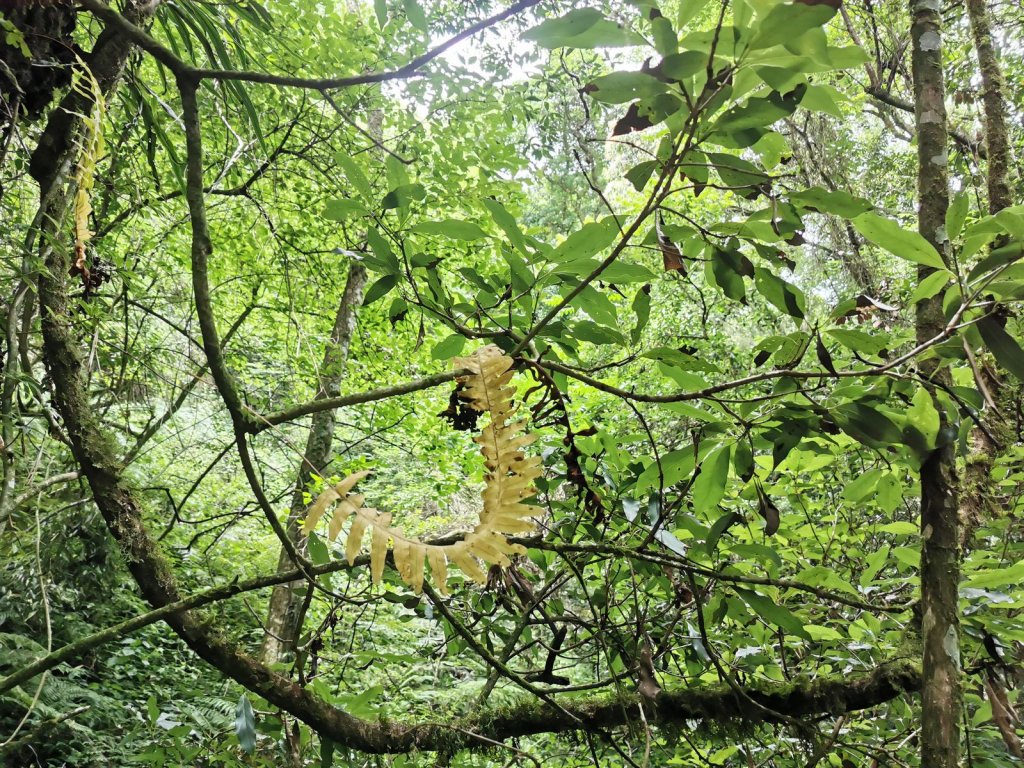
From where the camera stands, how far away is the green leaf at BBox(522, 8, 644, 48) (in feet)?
1.86

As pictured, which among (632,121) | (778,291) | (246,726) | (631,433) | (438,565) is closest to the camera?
(438,565)

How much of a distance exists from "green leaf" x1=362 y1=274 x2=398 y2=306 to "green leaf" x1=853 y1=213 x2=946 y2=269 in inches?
27.8

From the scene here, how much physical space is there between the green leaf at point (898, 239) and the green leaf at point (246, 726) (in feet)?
4.57

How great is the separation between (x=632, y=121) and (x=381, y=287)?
568mm

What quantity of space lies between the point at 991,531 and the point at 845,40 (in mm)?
4384

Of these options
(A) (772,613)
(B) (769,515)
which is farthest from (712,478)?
(A) (772,613)

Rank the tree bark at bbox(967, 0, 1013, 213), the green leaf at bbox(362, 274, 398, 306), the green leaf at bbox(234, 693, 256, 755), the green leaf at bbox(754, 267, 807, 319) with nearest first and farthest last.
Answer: the green leaf at bbox(754, 267, 807, 319) < the green leaf at bbox(362, 274, 398, 306) < the green leaf at bbox(234, 693, 256, 755) < the tree bark at bbox(967, 0, 1013, 213)

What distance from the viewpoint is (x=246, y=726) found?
1.19 m

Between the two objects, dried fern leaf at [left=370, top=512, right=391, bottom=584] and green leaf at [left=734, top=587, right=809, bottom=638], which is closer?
dried fern leaf at [left=370, top=512, right=391, bottom=584]

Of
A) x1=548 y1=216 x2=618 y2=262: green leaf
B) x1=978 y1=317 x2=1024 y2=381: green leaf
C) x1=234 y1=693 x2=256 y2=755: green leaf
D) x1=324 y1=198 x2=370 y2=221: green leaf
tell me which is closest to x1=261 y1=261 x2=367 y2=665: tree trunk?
x1=234 y1=693 x2=256 y2=755: green leaf

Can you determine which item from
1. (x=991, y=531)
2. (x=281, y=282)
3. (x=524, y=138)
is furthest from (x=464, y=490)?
(x=991, y=531)

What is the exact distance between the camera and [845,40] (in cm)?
457

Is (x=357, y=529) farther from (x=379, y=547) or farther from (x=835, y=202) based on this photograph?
(x=835, y=202)

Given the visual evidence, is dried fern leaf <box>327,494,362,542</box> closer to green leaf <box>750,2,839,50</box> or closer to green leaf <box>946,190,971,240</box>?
green leaf <box>750,2,839,50</box>
